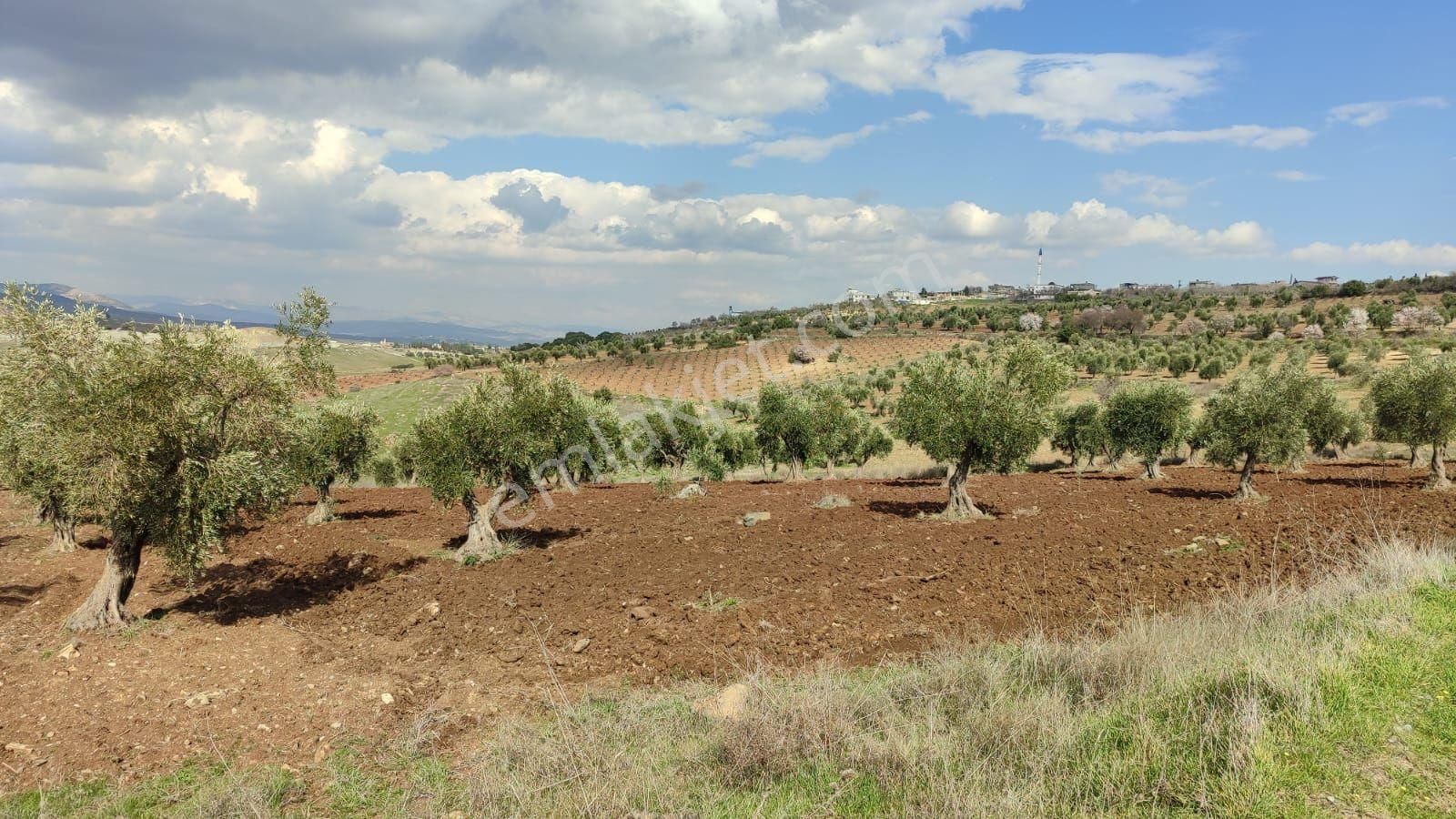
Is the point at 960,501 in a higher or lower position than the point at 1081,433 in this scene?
higher

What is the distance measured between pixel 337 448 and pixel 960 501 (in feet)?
74.5

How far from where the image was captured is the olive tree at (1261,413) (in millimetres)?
22281

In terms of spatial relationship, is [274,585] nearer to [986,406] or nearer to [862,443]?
[986,406]

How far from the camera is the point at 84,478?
11273 mm

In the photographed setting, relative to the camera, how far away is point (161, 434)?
11.9m

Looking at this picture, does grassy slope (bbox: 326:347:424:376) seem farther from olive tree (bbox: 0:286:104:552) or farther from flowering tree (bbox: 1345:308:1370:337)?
flowering tree (bbox: 1345:308:1370:337)

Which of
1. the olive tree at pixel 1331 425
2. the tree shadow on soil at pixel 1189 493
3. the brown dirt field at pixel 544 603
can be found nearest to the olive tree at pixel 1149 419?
the olive tree at pixel 1331 425

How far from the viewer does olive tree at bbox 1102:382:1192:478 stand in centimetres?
3633

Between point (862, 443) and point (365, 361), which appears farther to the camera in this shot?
point (365, 361)

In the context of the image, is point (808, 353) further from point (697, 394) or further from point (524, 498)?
point (524, 498)

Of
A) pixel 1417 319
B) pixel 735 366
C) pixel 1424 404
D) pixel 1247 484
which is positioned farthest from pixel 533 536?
pixel 1417 319

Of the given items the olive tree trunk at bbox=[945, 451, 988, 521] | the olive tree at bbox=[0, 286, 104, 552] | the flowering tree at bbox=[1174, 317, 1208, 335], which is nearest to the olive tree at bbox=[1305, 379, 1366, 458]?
the olive tree trunk at bbox=[945, 451, 988, 521]

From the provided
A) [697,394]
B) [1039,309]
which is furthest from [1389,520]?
[1039,309]

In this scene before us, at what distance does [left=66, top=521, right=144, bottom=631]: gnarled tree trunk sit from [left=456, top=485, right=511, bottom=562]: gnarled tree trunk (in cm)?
733
